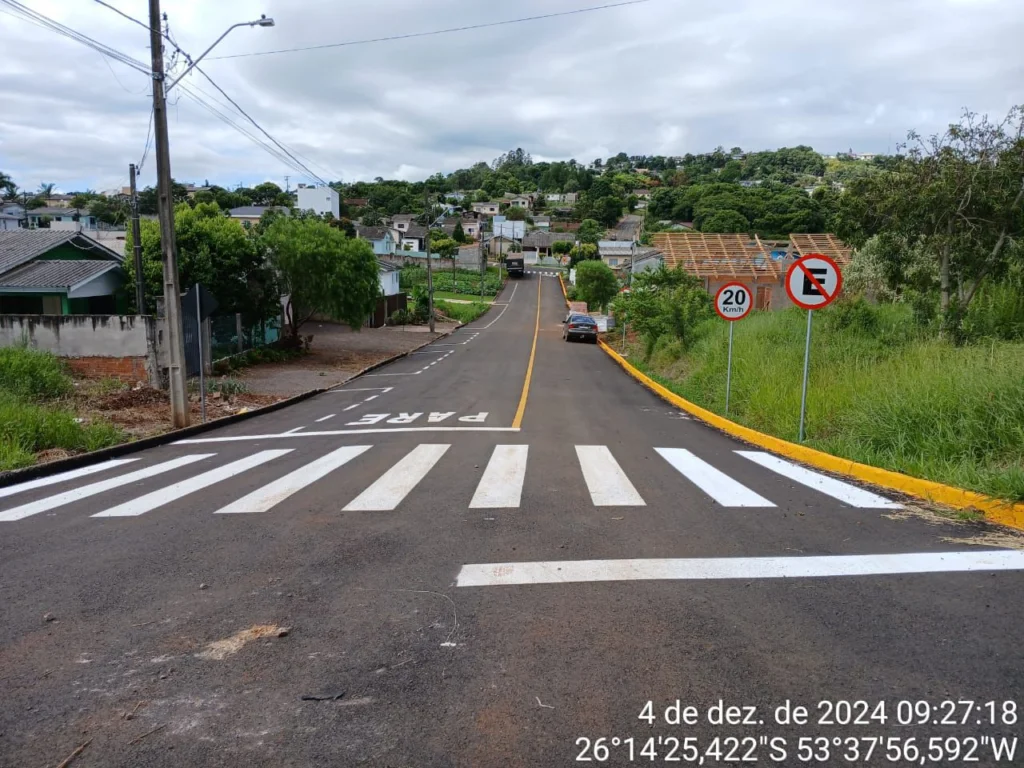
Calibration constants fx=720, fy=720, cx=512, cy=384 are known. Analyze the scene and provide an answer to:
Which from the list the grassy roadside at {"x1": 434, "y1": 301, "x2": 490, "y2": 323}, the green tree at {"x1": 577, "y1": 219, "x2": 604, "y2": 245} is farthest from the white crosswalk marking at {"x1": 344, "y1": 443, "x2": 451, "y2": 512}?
the green tree at {"x1": 577, "y1": 219, "x2": 604, "y2": 245}

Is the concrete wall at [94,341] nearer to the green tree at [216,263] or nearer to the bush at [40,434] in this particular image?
the green tree at [216,263]

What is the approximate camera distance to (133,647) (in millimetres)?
4117

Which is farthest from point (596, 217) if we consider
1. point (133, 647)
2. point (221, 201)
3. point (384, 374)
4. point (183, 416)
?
point (133, 647)

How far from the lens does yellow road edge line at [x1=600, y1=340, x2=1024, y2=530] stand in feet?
20.7

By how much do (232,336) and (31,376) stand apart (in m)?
10.6

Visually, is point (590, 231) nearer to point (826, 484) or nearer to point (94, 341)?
point (94, 341)

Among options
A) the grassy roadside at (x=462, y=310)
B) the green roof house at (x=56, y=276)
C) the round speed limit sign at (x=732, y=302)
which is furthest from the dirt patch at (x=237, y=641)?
the grassy roadside at (x=462, y=310)

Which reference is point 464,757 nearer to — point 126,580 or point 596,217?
point 126,580

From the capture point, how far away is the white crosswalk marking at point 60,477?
28.9ft

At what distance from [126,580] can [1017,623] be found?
5.84m

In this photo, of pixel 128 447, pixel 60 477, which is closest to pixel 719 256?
pixel 128 447

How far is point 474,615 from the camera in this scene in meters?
4.43

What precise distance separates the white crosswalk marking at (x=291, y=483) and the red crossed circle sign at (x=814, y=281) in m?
6.81

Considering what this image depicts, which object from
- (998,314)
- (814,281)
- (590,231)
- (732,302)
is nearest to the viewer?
(814,281)
